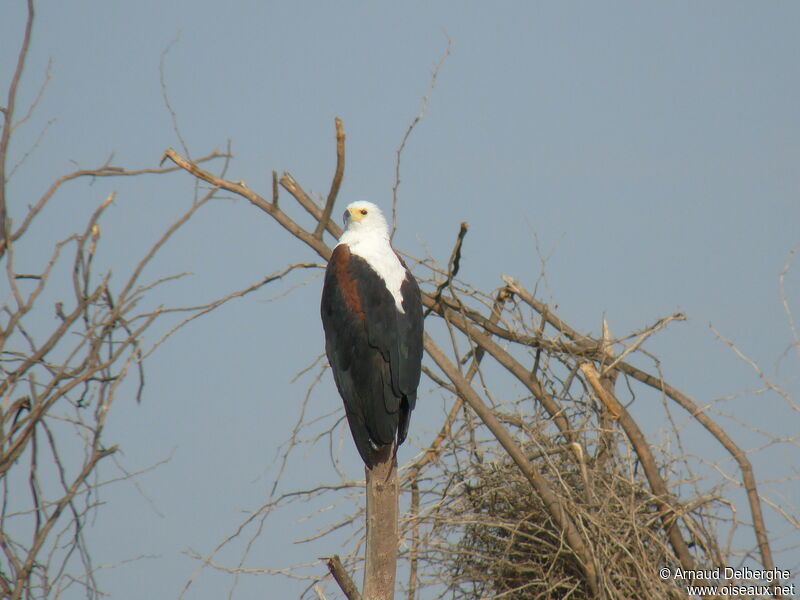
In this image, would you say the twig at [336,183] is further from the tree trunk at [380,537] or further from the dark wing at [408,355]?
the tree trunk at [380,537]

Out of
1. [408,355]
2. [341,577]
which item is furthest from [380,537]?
[408,355]

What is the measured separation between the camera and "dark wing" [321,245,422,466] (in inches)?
147

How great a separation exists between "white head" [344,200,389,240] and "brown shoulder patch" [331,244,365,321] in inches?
9.4

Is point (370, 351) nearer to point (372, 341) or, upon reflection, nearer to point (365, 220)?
point (372, 341)

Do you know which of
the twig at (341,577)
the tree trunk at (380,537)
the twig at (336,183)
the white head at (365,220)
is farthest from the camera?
the white head at (365,220)

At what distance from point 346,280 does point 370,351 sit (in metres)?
0.35

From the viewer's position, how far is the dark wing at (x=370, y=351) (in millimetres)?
3723

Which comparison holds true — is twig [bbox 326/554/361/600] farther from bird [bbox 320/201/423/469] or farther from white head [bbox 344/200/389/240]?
white head [bbox 344/200/389/240]

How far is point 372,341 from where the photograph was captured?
12.5ft

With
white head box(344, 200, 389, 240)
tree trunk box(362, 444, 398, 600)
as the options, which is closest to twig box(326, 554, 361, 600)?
tree trunk box(362, 444, 398, 600)

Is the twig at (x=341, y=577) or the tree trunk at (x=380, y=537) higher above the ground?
the tree trunk at (x=380, y=537)

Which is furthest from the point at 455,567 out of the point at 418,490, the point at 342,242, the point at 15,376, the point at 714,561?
the point at 15,376

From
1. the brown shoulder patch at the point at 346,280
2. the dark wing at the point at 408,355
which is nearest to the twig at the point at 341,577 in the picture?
the dark wing at the point at 408,355

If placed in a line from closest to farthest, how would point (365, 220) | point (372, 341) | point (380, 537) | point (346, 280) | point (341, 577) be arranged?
point (341, 577) < point (380, 537) < point (372, 341) < point (346, 280) < point (365, 220)
